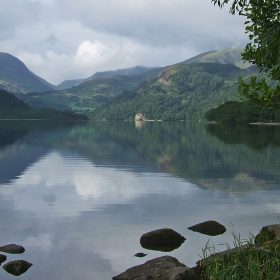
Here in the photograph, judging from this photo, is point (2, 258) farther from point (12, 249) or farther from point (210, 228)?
point (210, 228)

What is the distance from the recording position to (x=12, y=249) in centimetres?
3134

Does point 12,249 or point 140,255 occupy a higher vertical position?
point 12,249

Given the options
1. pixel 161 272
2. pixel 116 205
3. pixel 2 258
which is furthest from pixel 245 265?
pixel 116 205

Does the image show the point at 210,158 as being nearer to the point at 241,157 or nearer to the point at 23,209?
the point at 241,157

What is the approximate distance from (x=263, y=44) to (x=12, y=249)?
20.8m

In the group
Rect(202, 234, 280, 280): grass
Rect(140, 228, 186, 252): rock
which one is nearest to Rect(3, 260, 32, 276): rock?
Rect(140, 228, 186, 252): rock

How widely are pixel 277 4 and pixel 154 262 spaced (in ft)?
49.7

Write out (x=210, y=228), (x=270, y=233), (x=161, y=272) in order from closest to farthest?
(x=161, y=272), (x=270, y=233), (x=210, y=228)

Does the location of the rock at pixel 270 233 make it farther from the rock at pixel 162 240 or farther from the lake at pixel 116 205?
the rock at pixel 162 240

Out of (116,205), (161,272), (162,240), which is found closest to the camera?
(161,272)

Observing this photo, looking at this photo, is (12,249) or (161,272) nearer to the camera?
(161,272)

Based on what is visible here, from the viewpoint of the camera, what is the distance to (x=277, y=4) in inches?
982

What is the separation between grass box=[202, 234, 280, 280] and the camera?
736 inches

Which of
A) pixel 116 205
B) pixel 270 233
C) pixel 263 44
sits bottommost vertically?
pixel 116 205
